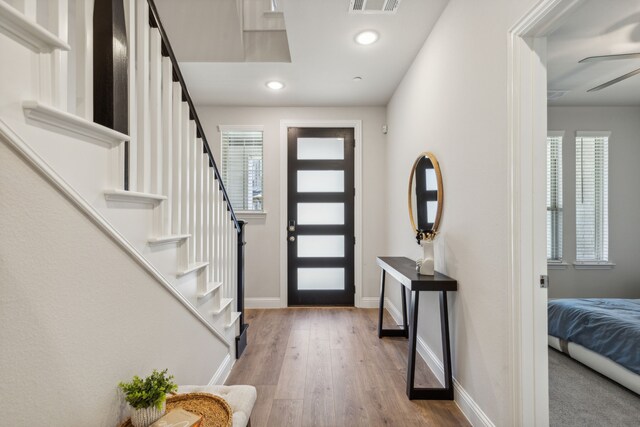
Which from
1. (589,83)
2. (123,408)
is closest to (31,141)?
(123,408)

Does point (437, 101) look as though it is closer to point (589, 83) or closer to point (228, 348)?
point (589, 83)

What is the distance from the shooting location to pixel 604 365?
216 centimetres

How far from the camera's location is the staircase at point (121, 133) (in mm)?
811

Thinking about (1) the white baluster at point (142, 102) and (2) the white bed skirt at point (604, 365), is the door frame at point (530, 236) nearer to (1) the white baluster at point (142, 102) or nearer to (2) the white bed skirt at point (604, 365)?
(2) the white bed skirt at point (604, 365)

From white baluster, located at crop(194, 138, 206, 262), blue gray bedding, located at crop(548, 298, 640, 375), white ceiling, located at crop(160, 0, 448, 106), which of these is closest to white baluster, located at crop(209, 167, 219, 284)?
white baluster, located at crop(194, 138, 206, 262)

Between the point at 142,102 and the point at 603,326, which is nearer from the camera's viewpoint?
the point at 142,102

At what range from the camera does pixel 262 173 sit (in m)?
4.02

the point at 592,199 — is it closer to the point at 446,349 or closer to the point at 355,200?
the point at 355,200

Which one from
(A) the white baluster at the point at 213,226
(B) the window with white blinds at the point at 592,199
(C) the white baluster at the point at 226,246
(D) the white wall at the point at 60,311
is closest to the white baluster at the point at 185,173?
(A) the white baluster at the point at 213,226

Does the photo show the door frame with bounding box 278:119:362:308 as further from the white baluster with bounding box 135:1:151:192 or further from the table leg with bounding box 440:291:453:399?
the white baluster with bounding box 135:1:151:192

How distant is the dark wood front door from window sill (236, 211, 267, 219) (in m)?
0.35

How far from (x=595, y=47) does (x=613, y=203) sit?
90.8 inches

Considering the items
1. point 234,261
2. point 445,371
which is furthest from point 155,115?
point 445,371

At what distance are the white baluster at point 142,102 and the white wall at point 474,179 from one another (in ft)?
5.47
